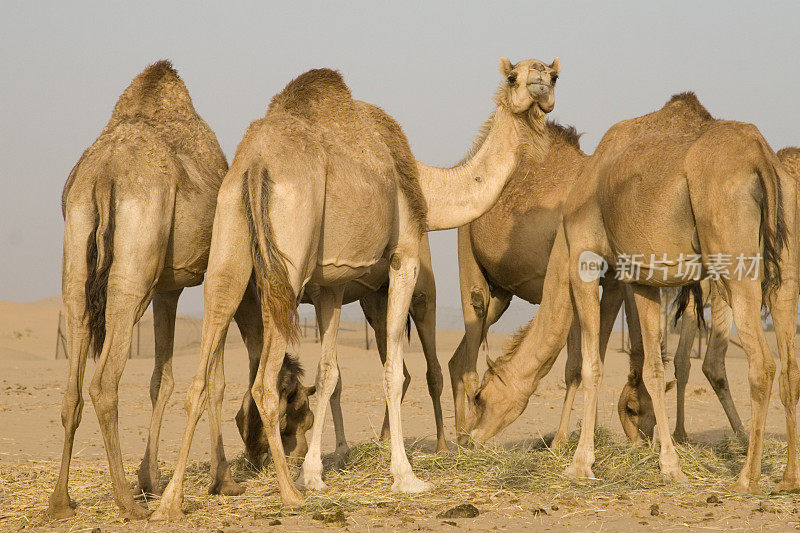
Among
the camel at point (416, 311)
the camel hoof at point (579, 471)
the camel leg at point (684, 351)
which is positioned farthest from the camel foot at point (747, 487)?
the camel at point (416, 311)

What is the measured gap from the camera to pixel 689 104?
307 inches

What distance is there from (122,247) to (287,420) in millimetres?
2710

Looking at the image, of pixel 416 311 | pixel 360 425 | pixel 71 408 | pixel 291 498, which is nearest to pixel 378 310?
pixel 416 311

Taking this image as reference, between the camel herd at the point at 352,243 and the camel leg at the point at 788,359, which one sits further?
the camel leg at the point at 788,359

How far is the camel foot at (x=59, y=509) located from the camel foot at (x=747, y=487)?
4595 millimetres

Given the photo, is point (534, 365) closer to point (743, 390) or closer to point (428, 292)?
point (428, 292)

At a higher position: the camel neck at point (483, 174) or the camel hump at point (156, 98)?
the camel hump at point (156, 98)

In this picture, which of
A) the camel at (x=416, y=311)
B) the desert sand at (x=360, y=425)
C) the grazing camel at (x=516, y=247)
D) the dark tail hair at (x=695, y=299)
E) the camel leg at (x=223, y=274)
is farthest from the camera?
the grazing camel at (x=516, y=247)

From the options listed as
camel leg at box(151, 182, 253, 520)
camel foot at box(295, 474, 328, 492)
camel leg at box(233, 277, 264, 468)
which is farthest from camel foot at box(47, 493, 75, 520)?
camel leg at box(233, 277, 264, 468)

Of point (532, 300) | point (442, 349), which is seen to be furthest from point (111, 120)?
point (442, 349)

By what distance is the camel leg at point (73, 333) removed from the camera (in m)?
6.08

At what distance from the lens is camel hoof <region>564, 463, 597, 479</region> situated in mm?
7250

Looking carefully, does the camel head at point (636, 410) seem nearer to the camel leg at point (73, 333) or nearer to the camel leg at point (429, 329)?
the camel leg at point (429, 329)

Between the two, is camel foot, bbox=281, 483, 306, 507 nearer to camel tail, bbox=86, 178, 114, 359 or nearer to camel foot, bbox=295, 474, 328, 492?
camel foot, bbox=295, 474, 328, 492
